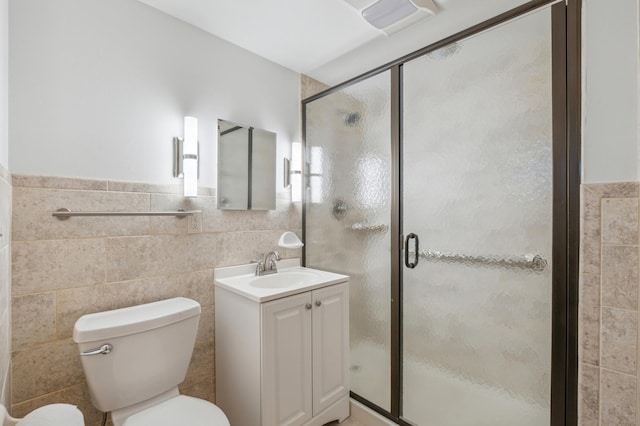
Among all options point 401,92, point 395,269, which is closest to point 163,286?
point 395,269

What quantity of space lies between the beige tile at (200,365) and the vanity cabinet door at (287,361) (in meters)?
0.50

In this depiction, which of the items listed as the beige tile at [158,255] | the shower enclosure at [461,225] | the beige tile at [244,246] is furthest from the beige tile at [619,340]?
the beige tile at [158,255]

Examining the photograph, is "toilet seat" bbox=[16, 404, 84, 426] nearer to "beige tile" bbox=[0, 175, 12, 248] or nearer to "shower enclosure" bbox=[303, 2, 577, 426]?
"beige tile" bbox=[0, 175, 12, 248]

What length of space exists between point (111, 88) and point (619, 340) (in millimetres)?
2411

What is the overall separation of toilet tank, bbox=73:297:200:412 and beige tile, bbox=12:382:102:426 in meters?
0.19

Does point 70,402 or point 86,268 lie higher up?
point 86,268

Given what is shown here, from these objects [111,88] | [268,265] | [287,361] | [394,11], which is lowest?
[287,361]

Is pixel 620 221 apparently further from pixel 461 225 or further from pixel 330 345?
pixel 330 345

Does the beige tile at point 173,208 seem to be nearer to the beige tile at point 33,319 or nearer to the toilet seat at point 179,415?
the beige tile at point 33,319

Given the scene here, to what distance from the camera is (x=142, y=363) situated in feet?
4.31

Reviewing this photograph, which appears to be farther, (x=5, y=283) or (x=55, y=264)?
(x=55, y=264)

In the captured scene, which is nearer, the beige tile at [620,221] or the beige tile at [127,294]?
the beige tile at [620,221]

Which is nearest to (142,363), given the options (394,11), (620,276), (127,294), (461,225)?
(127,294)

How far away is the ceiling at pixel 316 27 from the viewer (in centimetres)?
159
